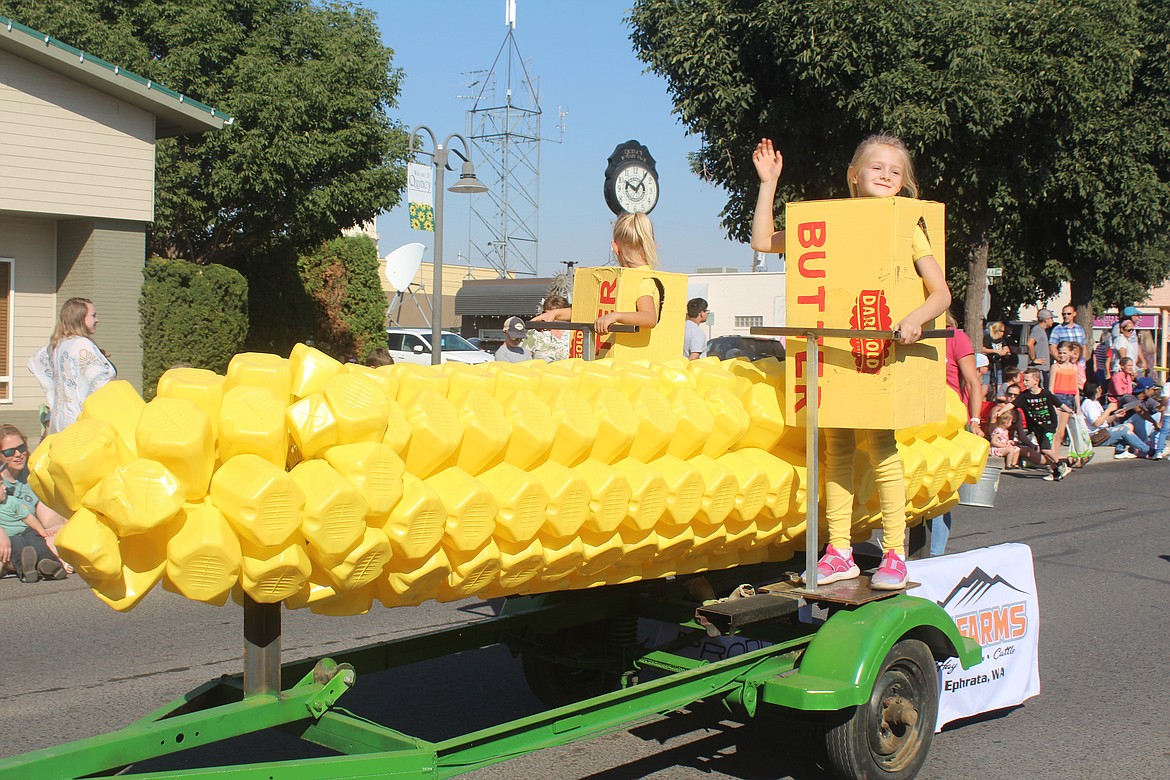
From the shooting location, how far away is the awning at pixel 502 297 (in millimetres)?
40000

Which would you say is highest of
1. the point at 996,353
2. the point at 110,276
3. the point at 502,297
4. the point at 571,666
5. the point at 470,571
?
the point at 502,297

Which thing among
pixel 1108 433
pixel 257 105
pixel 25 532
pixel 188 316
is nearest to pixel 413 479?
pixel 25 532

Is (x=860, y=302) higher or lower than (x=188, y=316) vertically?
lower

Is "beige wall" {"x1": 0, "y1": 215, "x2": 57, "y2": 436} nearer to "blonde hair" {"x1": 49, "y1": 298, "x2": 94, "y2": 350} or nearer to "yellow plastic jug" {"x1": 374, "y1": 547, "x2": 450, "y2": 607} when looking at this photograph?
"blonde hair" {"x1": 49, "y1": 298, "x2": 94, "y2": 350}

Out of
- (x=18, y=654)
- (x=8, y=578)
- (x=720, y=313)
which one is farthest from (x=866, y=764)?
(x=720, y=313)

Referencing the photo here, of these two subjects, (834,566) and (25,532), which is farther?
(25,532)

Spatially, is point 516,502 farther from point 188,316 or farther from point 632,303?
point 188,316

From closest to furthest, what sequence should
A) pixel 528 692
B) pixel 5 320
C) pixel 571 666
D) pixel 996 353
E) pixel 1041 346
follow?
pixel 571 666 < pixel 528 692 < pixel 5 320 < pixel 1041 346 < pixel 996 353

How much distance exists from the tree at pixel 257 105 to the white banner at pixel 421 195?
484 cm

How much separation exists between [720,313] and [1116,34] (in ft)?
73.4

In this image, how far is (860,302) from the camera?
428 centimetres

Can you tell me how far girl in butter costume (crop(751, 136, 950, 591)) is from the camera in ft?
14.3

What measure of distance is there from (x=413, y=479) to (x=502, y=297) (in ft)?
126

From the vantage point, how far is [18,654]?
6.11 metres
